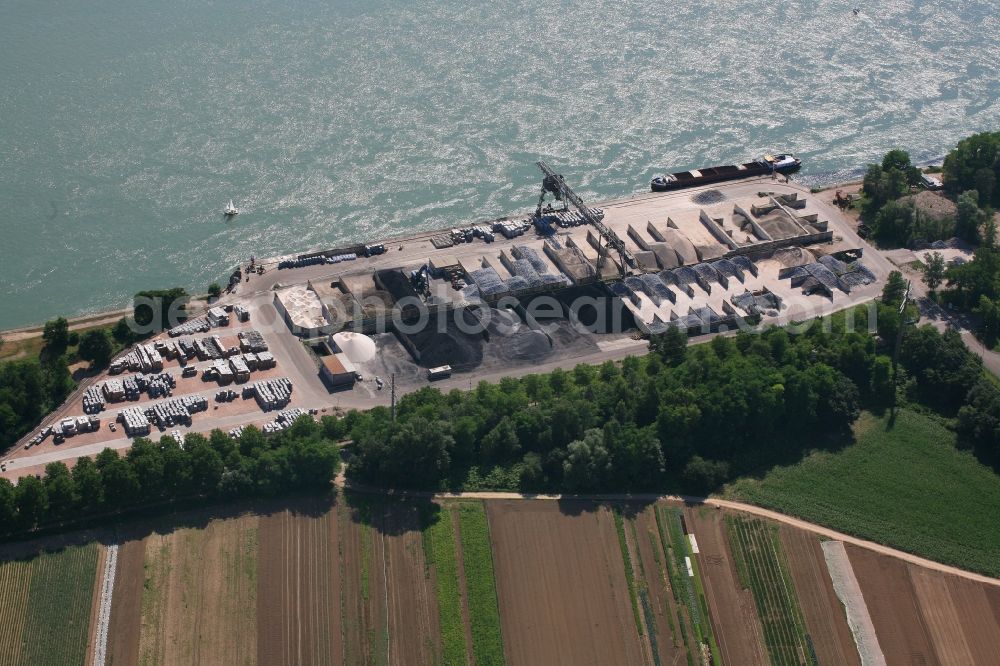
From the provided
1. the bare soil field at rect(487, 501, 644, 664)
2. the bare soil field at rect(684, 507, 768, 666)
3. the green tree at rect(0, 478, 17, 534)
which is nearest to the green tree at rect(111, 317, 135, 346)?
the green tree at rect(0, 478, 17, 534)

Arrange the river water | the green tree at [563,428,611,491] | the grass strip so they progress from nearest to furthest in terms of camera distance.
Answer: the grass strip < the green tree at [563,428,611,491] < the river water

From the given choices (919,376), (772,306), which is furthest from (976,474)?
(772,306)

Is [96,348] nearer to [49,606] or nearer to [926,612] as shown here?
[49,606]

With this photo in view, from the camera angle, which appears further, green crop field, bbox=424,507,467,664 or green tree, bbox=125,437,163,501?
green tree, bbox=125,437,163,501

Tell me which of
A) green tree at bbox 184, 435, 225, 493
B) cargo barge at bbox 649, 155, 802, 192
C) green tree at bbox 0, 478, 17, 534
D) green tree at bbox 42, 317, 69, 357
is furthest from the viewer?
cargo barge at bbox 649, 155, 802, 192

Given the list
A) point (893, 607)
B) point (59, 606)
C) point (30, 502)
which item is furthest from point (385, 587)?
point (893, 607)

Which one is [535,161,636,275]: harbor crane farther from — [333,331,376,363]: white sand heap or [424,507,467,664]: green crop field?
[424,507,467,664]: green crop field

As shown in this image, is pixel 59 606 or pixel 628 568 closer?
pixel 59 606
